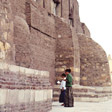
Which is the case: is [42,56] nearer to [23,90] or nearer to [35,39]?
[35,39]

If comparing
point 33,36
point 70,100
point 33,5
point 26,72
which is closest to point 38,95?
point 26,72

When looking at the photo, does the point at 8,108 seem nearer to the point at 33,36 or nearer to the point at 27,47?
the point at 27,47

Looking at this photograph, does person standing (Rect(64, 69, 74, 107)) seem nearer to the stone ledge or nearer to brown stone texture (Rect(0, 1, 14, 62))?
the stone ledge

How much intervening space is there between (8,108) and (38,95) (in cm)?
175

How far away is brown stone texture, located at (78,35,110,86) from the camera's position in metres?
16.1

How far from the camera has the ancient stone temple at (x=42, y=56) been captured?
233 inches

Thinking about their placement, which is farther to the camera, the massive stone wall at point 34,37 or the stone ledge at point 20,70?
the massive stone wall at point 34,37

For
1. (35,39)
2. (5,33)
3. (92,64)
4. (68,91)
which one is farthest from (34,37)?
(92,64)

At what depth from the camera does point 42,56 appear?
12352 mm

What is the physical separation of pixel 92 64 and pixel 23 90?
1082 cm

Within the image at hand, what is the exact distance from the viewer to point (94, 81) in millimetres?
16391

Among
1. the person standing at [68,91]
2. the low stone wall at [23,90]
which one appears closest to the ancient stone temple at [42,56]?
the low stone wall at [23,90]

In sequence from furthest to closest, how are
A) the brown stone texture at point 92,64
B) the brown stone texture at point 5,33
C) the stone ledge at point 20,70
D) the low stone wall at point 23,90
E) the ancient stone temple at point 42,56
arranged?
the brown stone texture at point 92,64 → the brown stone texture at point 5,33 → the ancient stone temple at point 42,56 → the stone ledge at point 20,70 → the low stone wall at point 23,90

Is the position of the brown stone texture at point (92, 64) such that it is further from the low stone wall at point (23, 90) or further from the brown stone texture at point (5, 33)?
the brown stone texture at point (5, 33)
